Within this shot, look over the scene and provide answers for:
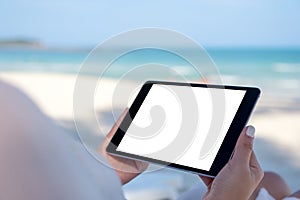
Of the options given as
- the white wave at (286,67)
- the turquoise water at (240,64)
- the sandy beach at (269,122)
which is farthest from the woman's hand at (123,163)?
the white wave at (286,67)

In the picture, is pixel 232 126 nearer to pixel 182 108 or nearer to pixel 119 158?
pixel 182 108

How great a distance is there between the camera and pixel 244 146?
636 mm

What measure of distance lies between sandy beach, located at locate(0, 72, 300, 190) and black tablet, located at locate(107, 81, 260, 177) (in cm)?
5

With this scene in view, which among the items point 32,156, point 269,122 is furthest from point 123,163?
point 269,122

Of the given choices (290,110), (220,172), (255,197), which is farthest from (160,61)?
(290,110)

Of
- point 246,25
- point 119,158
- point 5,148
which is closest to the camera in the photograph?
point 5,148

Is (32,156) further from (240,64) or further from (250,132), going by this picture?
(240,64)

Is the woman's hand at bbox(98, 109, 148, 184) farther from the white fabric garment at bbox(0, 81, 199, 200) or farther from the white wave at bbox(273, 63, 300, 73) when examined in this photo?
the white wave at bbox(273, 63, 300, 73)

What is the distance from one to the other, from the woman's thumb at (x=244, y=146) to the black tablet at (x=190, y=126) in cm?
5

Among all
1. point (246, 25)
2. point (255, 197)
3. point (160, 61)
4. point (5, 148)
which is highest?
point (5, 148)

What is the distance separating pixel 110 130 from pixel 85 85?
7.8 inches

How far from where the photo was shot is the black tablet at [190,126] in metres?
0.70

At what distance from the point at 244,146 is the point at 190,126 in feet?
0.36

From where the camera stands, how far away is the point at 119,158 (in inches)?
30.9
